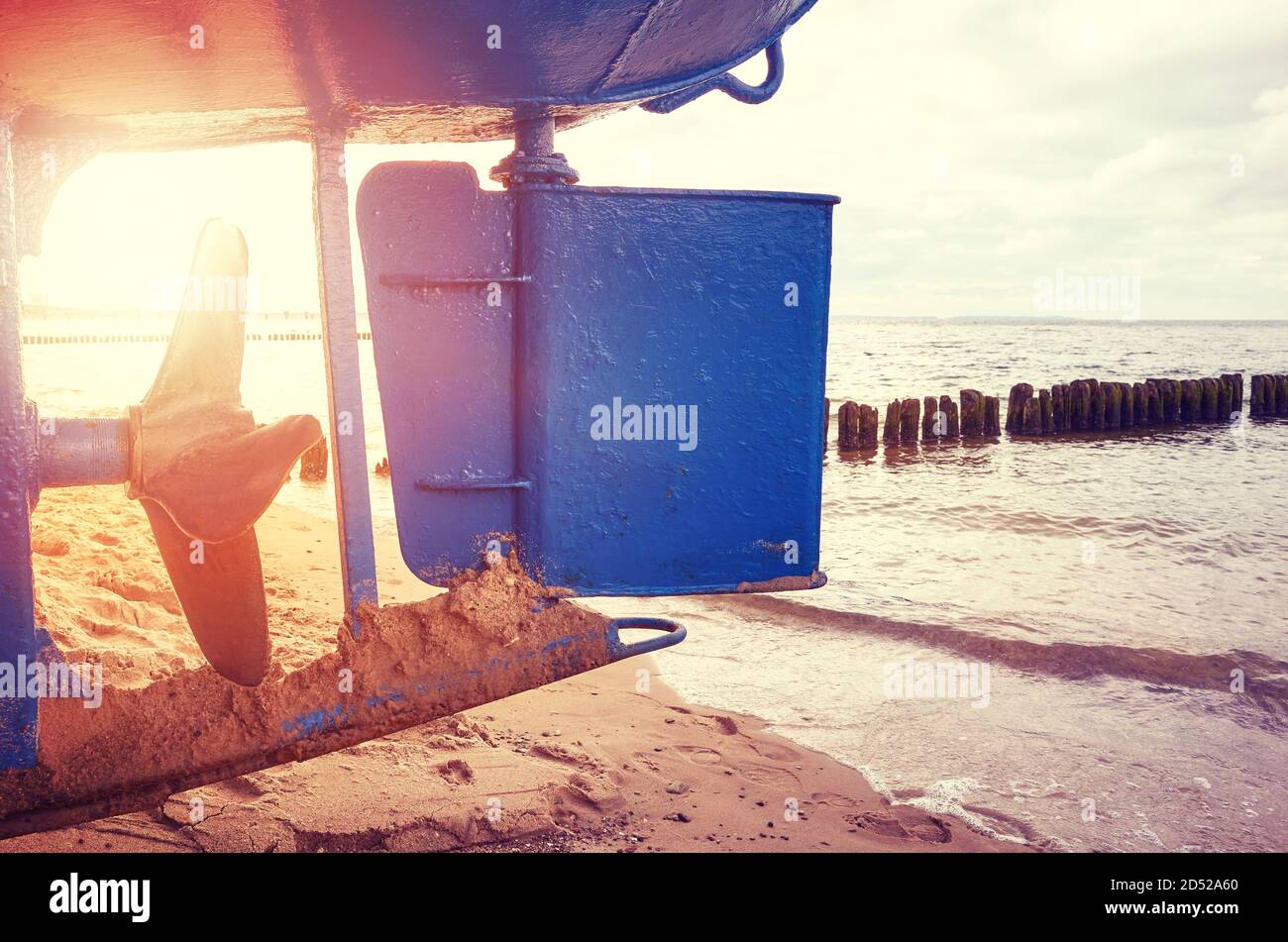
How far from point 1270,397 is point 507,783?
870 inches

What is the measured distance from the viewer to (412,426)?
2.78 metres

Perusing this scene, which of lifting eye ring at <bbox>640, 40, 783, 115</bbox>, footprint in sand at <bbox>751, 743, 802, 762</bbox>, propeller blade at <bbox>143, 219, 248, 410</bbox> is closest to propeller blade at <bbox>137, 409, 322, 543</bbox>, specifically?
propeller blade at <bbox>143, 219, 248, 410</bbox>

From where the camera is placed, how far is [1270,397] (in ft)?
65.2

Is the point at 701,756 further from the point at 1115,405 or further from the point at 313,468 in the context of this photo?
the point at 1115,405

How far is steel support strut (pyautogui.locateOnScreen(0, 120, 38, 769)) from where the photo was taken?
2309 millimetres

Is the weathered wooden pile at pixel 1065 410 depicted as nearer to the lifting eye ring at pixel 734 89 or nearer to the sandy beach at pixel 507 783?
the sandy beach at pixel 507 783

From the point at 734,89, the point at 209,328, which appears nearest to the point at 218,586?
the point at 209,328

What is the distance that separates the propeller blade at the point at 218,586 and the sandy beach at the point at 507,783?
177mm

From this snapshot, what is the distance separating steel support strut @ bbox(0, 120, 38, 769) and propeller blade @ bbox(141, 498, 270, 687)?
528 mm

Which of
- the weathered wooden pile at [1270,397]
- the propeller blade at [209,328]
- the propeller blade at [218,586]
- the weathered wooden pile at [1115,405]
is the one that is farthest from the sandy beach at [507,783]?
the weathered wooden pile at [1270,397]

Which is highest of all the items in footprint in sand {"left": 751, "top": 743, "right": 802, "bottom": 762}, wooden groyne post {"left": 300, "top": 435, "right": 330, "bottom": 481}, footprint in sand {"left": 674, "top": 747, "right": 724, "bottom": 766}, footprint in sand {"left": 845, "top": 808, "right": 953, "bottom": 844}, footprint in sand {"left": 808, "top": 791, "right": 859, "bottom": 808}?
wooden groyne post {"left": 300, "top": 435, "right": 330, "bottom": 481}

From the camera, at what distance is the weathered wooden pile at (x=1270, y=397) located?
776 inches

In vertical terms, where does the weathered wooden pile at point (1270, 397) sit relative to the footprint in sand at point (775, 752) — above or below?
above

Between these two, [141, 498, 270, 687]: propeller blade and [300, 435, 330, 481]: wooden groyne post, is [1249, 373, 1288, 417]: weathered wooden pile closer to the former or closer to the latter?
[300, 435, 330, 481]: wooden groyne post
